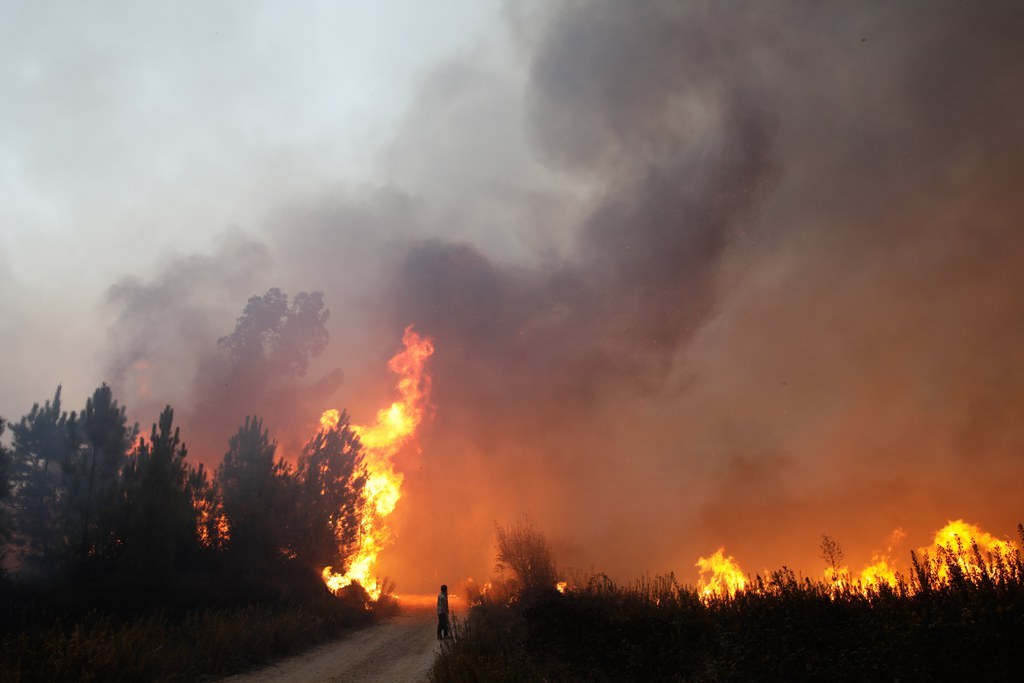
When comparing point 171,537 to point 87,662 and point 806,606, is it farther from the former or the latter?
point 806,606

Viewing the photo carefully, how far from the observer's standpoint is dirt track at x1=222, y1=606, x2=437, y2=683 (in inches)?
599

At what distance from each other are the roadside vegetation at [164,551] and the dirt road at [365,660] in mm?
1141

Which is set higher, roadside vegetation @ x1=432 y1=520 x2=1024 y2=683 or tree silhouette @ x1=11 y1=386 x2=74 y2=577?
tree silhouette @ x1=11 y1=386 x2=74 y2=577

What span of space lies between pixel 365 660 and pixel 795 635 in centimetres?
1457

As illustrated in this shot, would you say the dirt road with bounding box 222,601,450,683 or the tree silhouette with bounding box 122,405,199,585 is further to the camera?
the tree silhouette with bounding box 122,405,199,585

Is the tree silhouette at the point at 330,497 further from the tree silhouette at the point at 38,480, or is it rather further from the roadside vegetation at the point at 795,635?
the roadside vegetation at the point at 795,635

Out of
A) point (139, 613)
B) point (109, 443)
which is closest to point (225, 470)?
point (109, 443)

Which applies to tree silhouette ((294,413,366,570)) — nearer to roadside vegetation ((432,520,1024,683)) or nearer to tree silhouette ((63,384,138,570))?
tree silhouette ((63,384,138,570))

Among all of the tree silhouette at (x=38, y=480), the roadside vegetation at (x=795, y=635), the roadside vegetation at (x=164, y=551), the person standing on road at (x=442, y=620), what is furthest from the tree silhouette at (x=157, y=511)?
the roadside vegetation at (x=795, y=635)

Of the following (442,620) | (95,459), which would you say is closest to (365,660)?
(442,620)

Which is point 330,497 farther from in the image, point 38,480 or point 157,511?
point 38,480

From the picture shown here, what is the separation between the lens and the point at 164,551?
948 inches

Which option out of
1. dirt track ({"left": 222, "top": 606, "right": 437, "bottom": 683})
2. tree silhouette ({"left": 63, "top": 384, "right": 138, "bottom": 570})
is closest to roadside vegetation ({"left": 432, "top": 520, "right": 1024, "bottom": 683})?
dirt track ({"left": 222, "top": 606, "right": 437, "bottom": 683})

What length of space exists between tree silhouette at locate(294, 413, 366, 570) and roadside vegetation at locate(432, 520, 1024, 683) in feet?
69.3
